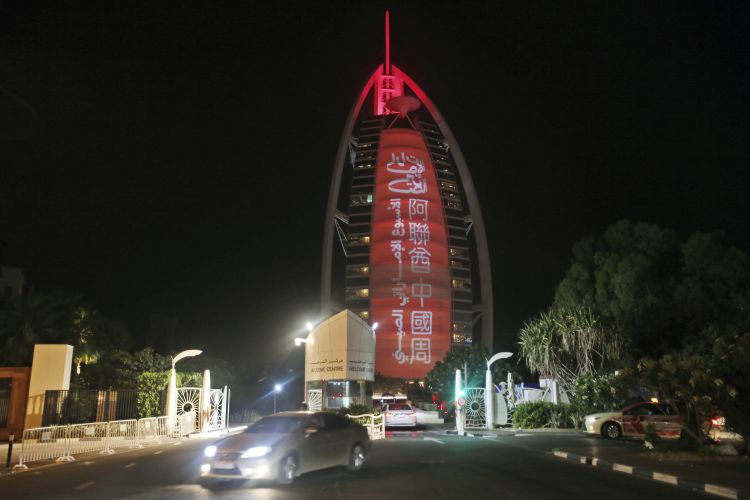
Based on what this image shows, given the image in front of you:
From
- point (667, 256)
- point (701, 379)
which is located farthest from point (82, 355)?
point (667, 256)

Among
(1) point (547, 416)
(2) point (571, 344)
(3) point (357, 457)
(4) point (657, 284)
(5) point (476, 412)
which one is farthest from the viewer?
(4) point (657, 284)

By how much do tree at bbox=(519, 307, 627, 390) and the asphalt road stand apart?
61.0ft

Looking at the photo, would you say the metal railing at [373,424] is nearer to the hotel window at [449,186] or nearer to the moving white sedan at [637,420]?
the moving white sedan at [637,420]

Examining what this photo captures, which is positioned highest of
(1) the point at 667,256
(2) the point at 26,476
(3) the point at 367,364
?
(1) the point at 667,256

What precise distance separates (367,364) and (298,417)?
2340 cm

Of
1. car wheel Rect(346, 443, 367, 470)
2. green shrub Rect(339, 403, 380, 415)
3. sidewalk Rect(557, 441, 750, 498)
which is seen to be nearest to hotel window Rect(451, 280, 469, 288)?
green shrub Rect(339, 403, 380, 415)

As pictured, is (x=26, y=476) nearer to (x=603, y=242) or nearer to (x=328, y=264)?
(x=603, y=242)

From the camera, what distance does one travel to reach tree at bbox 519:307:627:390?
35156 millimetres

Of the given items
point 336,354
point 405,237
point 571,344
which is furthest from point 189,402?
point 405,237

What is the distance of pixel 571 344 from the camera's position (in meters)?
35.5

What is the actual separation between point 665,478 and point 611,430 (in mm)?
11623

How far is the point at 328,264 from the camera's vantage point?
325 ft

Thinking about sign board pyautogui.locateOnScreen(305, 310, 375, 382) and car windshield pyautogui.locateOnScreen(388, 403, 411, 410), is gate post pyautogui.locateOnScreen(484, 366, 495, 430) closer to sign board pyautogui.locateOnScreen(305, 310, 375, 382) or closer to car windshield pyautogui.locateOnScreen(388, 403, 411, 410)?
car windshield pyautogui.locateOnScreen(388, 403, 411, 410)

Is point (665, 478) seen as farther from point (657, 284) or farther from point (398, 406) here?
point (657, 284)
